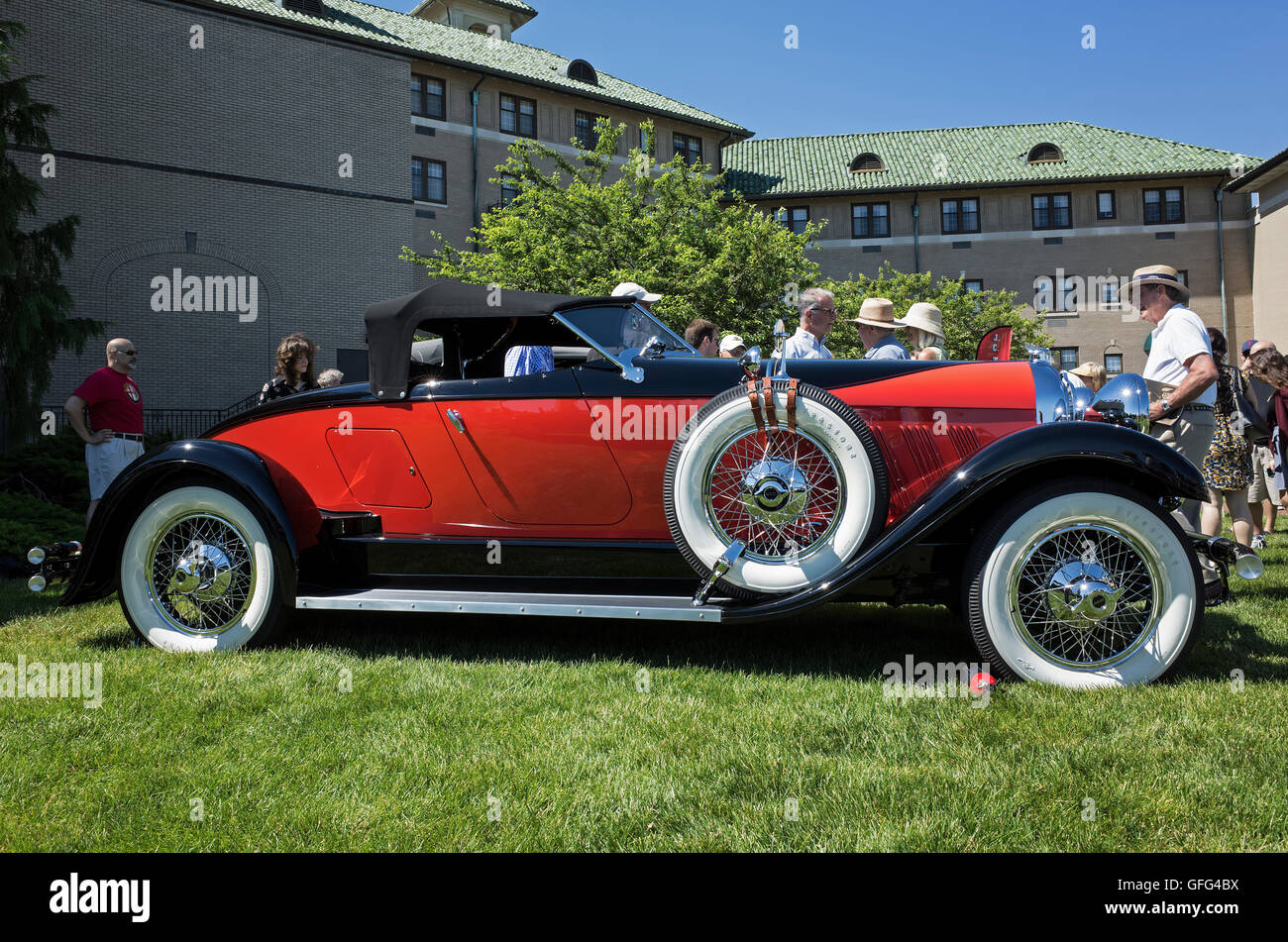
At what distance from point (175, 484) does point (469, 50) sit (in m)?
30.4

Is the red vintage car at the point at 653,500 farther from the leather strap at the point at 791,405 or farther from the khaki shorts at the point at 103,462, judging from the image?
the khaki shorts at the point at 103,462

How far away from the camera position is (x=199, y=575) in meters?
4.28

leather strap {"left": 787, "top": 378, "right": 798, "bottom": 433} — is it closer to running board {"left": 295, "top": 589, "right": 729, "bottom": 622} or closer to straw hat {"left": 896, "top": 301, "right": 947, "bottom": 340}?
running board {"left": 295, "top": 589, "right": 729, "bottom": 622}

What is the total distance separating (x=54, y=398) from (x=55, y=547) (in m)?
18.9

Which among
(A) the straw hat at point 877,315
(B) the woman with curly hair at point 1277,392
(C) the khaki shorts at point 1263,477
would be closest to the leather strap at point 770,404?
(A) the straw hat at point 877,315

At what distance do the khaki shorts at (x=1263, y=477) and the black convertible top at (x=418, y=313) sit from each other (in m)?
6.28

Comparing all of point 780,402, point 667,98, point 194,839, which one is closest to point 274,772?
point 194,839

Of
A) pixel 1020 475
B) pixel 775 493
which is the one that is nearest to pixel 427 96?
pixel 775 493

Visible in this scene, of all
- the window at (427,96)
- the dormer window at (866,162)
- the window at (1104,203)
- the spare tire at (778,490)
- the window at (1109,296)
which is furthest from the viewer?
the dormer window at (866,162)

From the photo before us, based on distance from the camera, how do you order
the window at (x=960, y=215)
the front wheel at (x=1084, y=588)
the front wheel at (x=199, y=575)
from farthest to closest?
the window at (x=960, y=215) → the front wheel at (x=199, y=575) → the front wheel at (x=1084, y=588)

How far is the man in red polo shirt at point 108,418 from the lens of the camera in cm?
709

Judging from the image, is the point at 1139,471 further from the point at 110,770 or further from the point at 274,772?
the point at 110,770

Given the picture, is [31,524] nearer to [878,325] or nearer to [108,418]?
[108,418]

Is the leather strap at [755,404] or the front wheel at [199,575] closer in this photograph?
the leather strap at [755,404]
